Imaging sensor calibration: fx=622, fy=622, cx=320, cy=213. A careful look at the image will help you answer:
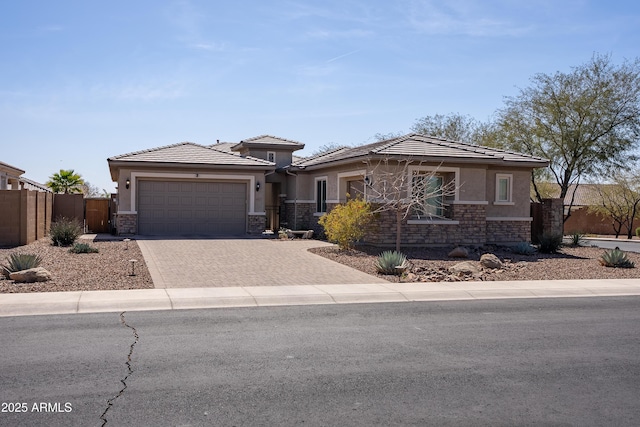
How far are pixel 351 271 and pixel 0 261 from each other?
30.6ft

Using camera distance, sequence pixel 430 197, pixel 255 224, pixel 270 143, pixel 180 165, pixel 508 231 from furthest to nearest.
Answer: pixel 270 143, pixel 255 224, pixel 180 165, pixel 508 231, pixel 430 197

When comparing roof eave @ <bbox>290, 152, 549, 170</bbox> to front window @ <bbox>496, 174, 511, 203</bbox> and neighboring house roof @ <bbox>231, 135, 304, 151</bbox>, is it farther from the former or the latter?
neighboring house roof @ <bbox>231, 135, 304, 151</bbox>

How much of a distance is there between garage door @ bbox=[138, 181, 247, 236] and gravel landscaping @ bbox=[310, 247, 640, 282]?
22.1 feet

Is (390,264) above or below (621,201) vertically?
below

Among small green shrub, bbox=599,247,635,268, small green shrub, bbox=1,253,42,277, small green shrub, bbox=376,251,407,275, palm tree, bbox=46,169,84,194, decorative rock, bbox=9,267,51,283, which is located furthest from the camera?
palm tree, bbox=46,169,84,194

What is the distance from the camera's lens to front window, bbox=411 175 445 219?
22.2 m

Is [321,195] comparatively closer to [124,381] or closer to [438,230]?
[438,230]

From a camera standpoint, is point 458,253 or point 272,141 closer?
point 458,253

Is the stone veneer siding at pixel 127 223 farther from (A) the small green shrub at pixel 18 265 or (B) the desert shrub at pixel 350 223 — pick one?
(A) the small green shrub at pixel 18 265

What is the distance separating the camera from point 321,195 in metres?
28.2

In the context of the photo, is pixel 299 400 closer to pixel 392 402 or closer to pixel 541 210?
pixel 392 402

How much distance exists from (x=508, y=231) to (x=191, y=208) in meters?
13.2

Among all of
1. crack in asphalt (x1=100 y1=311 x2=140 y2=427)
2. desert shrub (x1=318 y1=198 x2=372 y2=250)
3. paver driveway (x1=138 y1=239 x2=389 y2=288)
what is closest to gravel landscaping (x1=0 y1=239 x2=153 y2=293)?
paver driveway (x1=138 y1=239 x2=389 y2=288)

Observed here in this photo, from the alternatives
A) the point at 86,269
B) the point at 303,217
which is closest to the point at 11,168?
the point at 303,217
